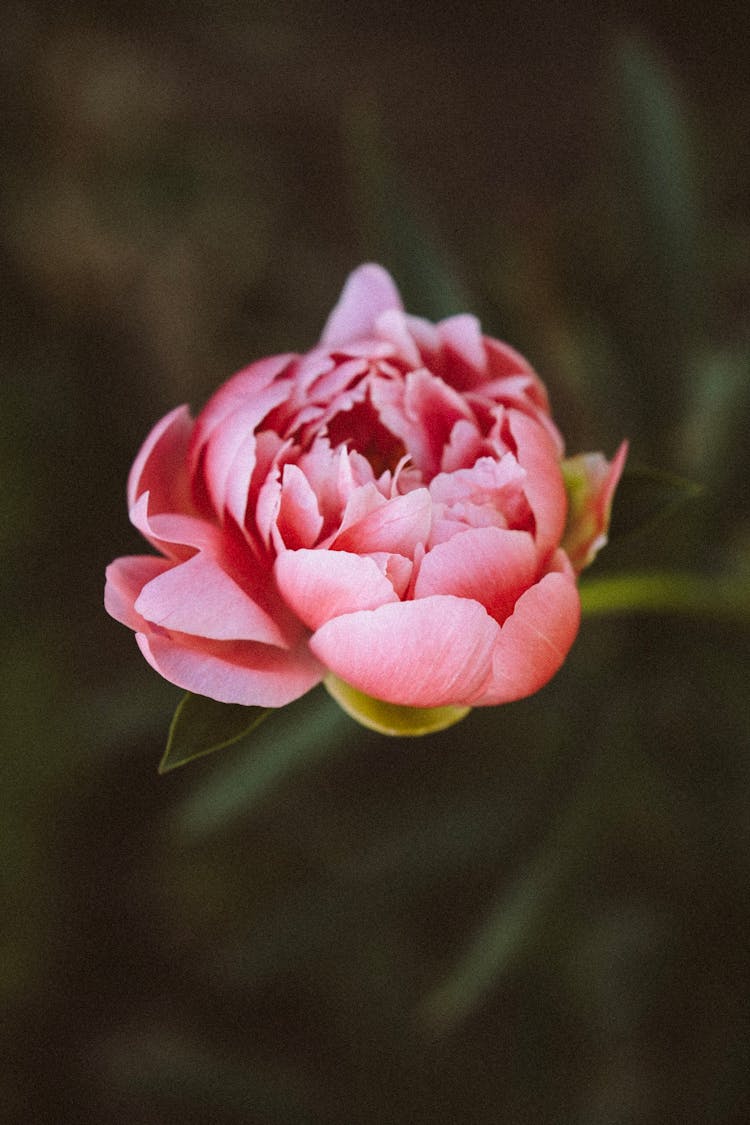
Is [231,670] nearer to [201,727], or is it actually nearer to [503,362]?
[201,727]

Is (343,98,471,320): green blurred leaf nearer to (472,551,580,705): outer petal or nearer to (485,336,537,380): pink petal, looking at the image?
(485,336,537,380): pink petal

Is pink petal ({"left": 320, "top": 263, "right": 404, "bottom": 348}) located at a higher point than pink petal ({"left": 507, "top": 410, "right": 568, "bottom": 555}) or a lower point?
higher

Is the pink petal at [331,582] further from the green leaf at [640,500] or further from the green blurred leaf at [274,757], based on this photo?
the green blurred leaf at [274,757]

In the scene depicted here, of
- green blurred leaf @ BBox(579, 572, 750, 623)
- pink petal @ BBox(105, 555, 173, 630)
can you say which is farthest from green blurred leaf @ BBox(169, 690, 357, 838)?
pink petal @ BBox(105, 555, 173, 630)

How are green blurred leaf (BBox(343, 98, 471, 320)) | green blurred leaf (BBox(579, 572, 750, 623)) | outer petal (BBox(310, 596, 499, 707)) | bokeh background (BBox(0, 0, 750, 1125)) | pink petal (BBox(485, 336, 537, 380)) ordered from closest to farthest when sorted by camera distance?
outer petal (BBox(310, 596, 499, 707)) < pink petal (BBox(485, 336, 537, 380)) < green blurred leaf (BBox(579, 572, 750, 623)) < green blurred leaf (BBox(343, 98, 471, 320)) < bokeh background (BBox(0, 0, 750, 1125))

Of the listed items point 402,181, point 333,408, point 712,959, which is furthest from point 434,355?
point 712,959

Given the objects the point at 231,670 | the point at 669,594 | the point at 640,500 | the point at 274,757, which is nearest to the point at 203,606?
the point at 231,670

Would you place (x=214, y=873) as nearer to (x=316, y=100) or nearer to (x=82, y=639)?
(x=82, y=639)
